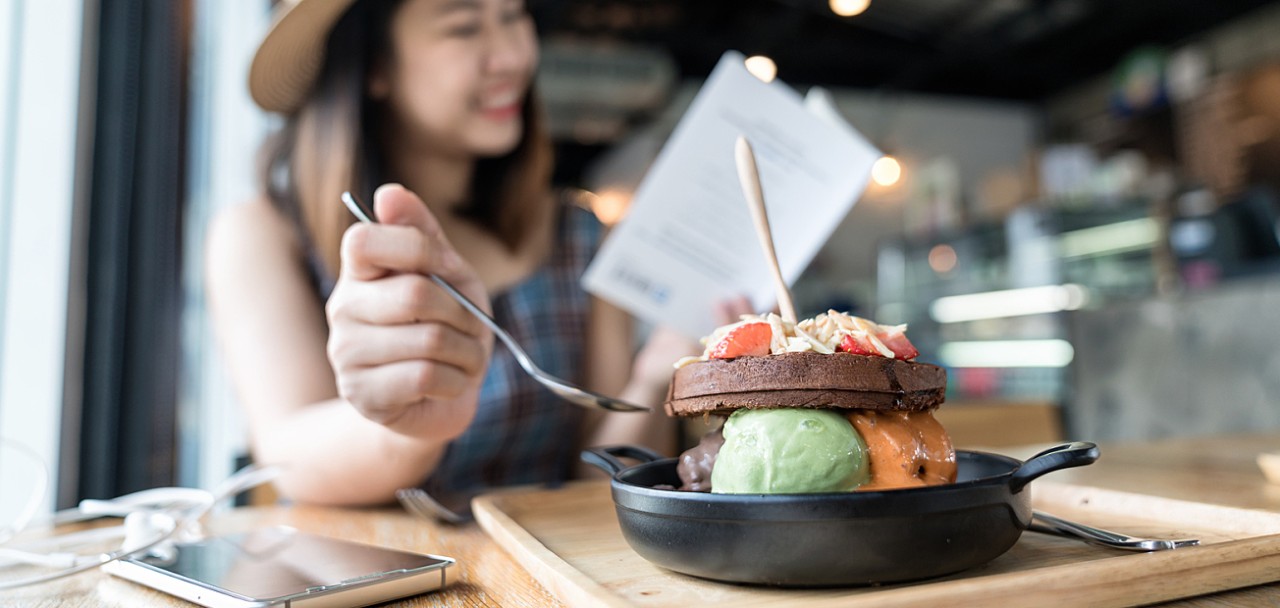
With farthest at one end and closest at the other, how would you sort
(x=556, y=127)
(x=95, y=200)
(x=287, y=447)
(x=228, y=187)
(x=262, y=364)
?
1. (x=556, y=127)
2. (x=228, y=187)
3. (x=95, y=200)
4. (x=262, y=364)
5. (x=287, y=447)

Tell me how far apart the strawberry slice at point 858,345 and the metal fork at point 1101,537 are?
20 cm

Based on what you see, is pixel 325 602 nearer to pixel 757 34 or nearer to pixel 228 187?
pixel 228 187

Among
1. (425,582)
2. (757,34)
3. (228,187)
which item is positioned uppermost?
(757,34)

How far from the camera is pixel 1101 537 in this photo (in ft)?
2.07

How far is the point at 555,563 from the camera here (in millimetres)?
615

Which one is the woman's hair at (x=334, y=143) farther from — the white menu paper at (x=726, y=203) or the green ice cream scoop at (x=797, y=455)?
the green ice cream scoop at (x=797, y=455)

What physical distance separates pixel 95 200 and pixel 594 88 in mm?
4689

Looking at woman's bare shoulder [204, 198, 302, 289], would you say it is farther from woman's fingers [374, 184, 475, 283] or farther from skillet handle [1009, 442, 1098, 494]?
skillet handle [1009, 442, 1098, 494]

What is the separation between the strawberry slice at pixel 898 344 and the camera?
0.66 meters

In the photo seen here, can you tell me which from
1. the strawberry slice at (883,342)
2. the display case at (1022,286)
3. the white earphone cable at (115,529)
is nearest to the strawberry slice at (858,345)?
the strawberry slice at (883,342)

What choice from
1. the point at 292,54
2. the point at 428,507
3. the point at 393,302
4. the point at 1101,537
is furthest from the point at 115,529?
the point at 1101,537

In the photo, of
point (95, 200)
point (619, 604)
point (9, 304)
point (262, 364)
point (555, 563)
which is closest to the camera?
point (619, 604)

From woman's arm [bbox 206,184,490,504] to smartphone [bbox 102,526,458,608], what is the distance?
17 cm

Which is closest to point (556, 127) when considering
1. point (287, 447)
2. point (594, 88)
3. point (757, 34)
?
point (594, 88)
